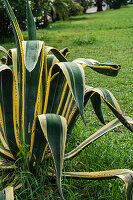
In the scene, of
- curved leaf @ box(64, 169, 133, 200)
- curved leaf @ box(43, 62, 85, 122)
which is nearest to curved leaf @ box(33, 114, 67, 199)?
curved leaf @ box(43, 62, 85, 122)

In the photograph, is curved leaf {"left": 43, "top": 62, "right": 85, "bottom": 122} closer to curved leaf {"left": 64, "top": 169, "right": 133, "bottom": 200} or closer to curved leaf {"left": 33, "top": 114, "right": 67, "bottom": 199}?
curved leaf {"left": 33, "top": 114, "right": 67, "bottom": 199}

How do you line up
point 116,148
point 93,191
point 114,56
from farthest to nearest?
point 114,56 → point 116,148 → point 93,191

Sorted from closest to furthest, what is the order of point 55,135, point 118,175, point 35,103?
point 55,135
point 118,175
point 35,103

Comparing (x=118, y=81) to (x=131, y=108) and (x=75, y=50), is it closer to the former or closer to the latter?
(x=131, y=108)

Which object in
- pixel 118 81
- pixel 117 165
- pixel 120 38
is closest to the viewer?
pixel 117 165

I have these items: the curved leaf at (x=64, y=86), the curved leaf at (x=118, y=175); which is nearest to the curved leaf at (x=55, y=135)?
the curved leaf at (x=64, y=86)

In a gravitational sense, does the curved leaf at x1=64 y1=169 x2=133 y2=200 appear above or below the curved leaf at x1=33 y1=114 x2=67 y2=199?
below

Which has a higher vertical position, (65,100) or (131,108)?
(65,100)

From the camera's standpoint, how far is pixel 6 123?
1.46m

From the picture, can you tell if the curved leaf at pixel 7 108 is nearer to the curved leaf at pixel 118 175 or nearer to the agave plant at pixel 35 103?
the agave plant at pixel 35 103

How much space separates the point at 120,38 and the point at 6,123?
7.25 meters

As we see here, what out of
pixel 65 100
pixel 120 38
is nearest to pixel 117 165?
pixel 65 100

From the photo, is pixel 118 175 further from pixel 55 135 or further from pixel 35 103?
pixel 35 103

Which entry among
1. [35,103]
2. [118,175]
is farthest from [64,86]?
[118,175]
